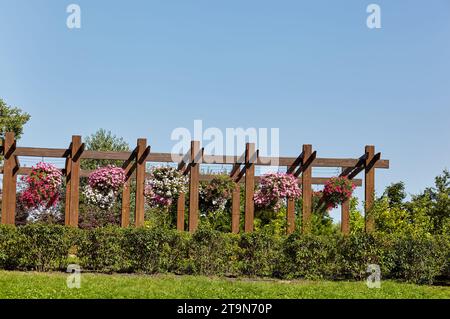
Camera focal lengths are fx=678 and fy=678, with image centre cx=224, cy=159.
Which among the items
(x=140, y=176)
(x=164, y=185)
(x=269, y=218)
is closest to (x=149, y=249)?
(x=164, y=185)

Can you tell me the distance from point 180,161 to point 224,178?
120 centimetres

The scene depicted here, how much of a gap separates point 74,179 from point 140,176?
165 centimetres

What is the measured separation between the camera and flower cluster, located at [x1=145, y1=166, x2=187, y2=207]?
56.0ft

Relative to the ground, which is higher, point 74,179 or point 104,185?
point 74,179

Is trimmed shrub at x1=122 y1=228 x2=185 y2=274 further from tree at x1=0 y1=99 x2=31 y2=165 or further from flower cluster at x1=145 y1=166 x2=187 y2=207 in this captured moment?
tree at x1=0 y1=99 x2=31 y2=165

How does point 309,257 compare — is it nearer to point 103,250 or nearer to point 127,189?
point 103,250

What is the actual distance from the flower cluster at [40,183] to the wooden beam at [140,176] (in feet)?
6.66

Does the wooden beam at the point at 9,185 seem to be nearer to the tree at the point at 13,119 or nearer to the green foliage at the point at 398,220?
the green foliage at the point at 398,220

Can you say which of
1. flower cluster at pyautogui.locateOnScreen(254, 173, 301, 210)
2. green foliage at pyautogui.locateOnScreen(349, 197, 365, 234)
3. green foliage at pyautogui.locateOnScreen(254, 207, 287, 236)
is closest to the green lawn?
flower cluster at pyautogui.locateOnScreen(254, 173, 301, 210)

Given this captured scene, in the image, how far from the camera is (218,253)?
14.0 m
